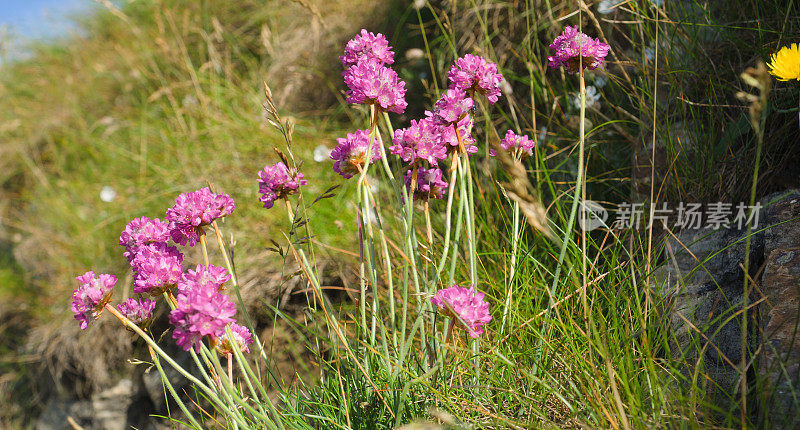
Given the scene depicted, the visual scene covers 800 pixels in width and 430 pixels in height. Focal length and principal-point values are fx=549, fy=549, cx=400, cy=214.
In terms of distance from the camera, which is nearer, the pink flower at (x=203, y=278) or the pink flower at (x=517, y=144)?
the pink flower at (x=203, y=278)

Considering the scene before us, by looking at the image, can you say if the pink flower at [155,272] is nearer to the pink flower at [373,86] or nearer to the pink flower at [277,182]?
the pink flower at [277,182]

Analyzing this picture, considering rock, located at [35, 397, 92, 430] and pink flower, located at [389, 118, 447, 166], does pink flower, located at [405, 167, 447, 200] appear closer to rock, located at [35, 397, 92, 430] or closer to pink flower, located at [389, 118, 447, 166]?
pink flower, located at [389, 118, 447, 166]

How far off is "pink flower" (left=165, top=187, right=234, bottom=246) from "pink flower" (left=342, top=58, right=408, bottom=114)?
14.3 inches

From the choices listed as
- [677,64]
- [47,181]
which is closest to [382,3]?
[677,64]

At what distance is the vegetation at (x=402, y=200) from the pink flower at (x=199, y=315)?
19cm

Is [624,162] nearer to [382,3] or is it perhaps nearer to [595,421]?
[595,421]

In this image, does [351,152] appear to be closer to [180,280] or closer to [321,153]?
[180,280]

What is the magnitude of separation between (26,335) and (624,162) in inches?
158

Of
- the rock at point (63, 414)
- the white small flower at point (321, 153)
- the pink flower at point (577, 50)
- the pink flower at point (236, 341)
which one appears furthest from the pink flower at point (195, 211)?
the rock at point (63, 414)

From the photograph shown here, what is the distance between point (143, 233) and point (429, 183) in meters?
0.67

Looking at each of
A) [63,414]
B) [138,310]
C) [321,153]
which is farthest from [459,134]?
[63,414]

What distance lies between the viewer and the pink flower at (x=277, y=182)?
4.18 feet

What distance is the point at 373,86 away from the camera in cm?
117

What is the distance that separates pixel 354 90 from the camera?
118 cm
